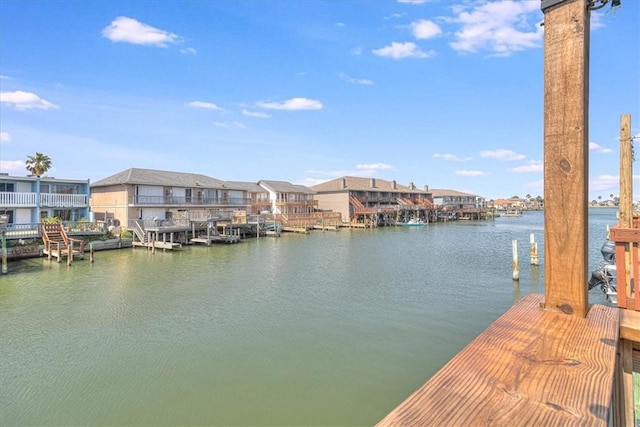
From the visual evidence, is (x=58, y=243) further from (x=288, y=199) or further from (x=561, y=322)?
(x=288, y=199)

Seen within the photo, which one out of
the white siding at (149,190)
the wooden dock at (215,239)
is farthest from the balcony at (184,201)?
the wooden dock at (215,239)

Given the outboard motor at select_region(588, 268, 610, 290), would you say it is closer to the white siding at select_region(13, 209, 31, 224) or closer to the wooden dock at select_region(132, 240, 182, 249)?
the wooden dock at select_region(132, 240, 182, 249)

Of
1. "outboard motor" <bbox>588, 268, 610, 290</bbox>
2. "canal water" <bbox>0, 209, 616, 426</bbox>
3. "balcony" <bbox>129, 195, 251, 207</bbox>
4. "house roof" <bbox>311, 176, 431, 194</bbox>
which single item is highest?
"house roof" <bbox>311, 176, 431, 194</bbox>

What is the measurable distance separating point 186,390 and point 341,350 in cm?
403

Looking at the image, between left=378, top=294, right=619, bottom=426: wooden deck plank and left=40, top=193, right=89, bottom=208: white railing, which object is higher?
left=40, top=193, right=89, bottom=208: white railing

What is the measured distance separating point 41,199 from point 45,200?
358 mm

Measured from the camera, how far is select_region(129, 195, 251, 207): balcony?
3603 cm

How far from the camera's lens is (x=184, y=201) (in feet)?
134

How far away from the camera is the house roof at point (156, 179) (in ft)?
120

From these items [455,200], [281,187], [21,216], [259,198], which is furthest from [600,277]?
[455,200]

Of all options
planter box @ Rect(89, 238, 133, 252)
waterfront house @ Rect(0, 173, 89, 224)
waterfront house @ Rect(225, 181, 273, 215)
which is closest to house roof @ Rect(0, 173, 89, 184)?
waterfront house @ Rect(0, 173, 89, 224)

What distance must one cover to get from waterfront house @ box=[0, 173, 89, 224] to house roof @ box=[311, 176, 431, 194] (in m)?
42.6

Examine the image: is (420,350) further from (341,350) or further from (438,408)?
(438,408)

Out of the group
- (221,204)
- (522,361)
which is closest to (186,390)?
(522,361)
